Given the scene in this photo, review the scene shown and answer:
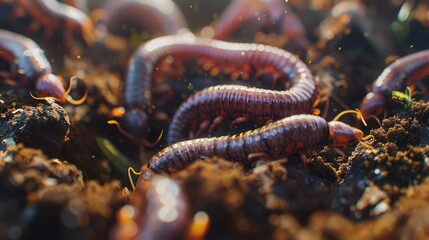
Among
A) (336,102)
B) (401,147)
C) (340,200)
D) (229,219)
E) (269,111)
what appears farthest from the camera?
(336,102)

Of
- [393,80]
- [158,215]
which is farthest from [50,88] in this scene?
[393,80]

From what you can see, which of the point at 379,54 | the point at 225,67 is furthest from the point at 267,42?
the point at 379,54

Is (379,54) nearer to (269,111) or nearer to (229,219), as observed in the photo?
(269,111)

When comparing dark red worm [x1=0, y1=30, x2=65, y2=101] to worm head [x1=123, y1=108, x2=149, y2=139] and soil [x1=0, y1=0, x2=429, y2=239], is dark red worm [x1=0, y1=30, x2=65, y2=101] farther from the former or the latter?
worm head [x1=123, y1=108, x2=149, y2=139]

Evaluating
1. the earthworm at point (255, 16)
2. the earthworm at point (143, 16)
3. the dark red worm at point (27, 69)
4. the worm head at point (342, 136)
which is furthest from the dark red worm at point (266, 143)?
the earthworm at point (143, 16)

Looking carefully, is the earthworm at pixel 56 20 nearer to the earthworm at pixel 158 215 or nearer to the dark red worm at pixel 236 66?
the dark red worm at pixel 236 66

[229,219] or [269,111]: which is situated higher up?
[269,111]

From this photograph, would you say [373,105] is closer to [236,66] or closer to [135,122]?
[236,66]
